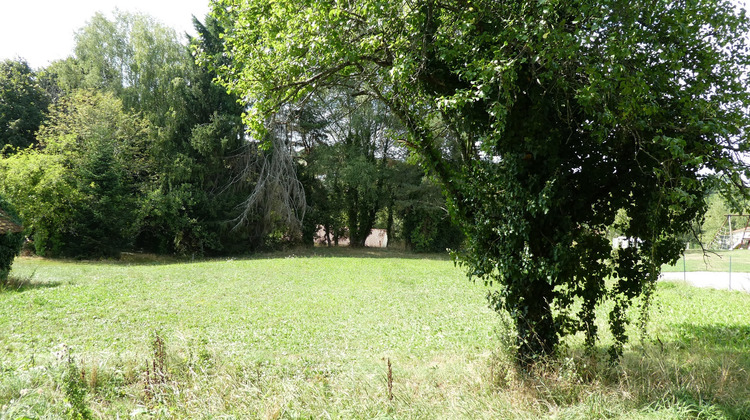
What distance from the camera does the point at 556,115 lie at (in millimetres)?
4672

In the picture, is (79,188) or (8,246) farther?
(79,188)

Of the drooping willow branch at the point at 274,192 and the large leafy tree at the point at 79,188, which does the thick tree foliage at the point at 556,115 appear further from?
the large leafy tree at the point at 79,188

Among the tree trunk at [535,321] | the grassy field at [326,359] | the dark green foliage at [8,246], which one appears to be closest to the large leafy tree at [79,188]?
the dark green foliage at [8,246]

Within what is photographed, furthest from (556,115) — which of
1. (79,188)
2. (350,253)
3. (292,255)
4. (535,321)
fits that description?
(350,253)

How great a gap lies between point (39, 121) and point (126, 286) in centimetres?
2272

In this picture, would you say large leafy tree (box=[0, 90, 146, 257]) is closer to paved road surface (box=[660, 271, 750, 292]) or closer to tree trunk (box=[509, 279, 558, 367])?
tree trunk (box=[509, 279, 558, 367])

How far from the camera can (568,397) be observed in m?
3.99

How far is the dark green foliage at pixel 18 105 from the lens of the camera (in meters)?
26.5

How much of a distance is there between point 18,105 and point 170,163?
11.9m

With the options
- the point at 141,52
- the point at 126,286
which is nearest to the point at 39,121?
the point at 141,52

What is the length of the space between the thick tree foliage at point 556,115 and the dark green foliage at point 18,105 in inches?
1174

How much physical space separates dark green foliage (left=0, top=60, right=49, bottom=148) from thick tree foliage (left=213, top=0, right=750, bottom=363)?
2981 cm

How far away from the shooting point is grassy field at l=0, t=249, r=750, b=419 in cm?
381

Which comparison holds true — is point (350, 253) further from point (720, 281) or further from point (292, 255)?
point (720, 281)
